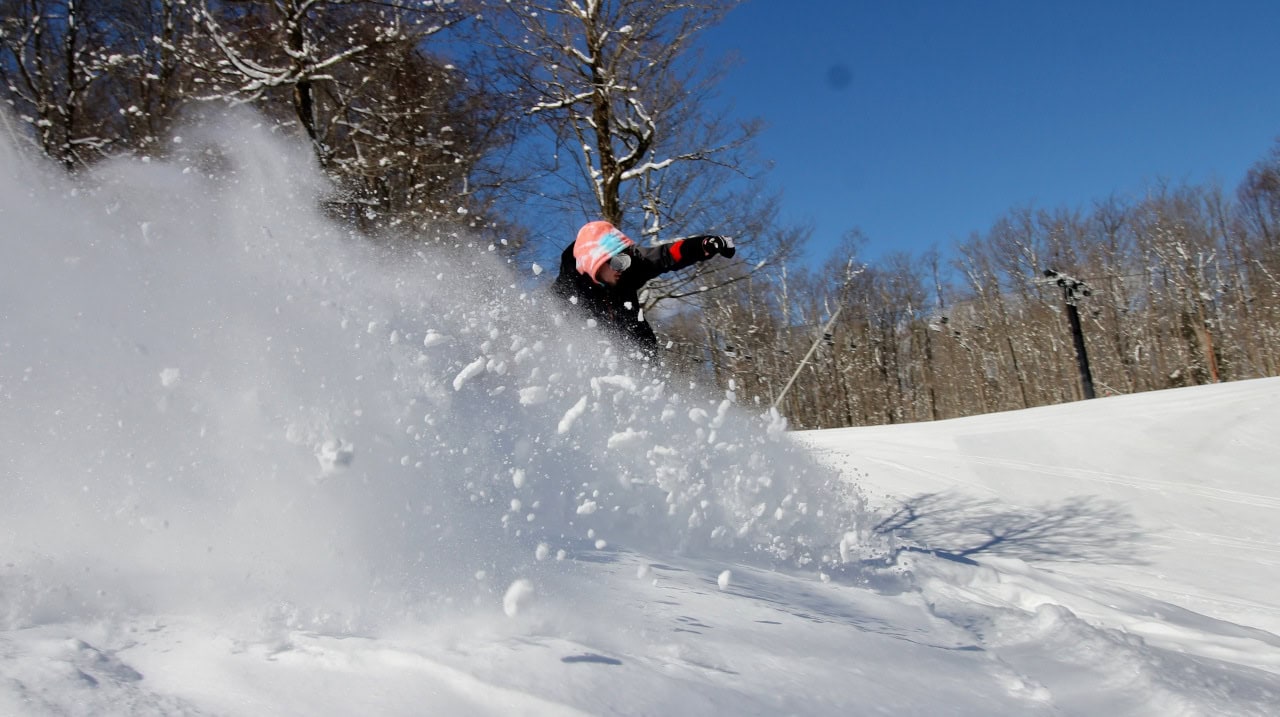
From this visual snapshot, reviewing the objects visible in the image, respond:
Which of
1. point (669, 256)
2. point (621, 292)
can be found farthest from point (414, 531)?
point (621, 292)

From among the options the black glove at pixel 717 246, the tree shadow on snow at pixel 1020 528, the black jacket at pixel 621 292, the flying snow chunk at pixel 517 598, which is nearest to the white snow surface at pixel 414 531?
the flying snow chunk at pixel 517 598

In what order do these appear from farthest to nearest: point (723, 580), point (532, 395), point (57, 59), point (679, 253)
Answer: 1. point (57, 59)
2. point (679, 253)
3. point (532, 395)
4. point (723, 580)

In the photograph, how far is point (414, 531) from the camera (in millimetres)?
2197

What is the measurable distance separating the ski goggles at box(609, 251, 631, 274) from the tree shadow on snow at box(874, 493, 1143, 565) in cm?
344

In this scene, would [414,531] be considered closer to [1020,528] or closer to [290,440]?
[290,440]

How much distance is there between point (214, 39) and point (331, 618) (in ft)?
23.3

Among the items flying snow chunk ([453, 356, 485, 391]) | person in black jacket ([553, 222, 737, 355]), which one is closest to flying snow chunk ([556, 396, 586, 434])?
flying snow chunk ([453, 356, 485, 391])

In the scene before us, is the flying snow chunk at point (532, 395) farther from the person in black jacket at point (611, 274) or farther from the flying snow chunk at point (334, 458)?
the person in black jacket at point (611, 274)

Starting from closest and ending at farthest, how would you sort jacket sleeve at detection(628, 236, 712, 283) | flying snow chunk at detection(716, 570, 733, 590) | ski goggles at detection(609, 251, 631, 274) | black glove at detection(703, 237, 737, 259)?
flying snow chunk at detection(716, 570, 733, 590) < black glove at detection(703, 237, 737, 259) < jacket sleeve at detection(628, 236, 712, 283) < ski goggles at detection(609, 251, 631, 274)

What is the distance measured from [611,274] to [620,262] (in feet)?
0.40

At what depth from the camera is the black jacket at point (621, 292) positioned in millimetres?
4789

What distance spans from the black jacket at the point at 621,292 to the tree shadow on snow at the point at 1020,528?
3020 mm

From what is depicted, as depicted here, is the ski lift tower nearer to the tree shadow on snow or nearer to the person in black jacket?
the tree shadow on snow

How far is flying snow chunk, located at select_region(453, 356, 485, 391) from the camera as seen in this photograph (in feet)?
10.2
